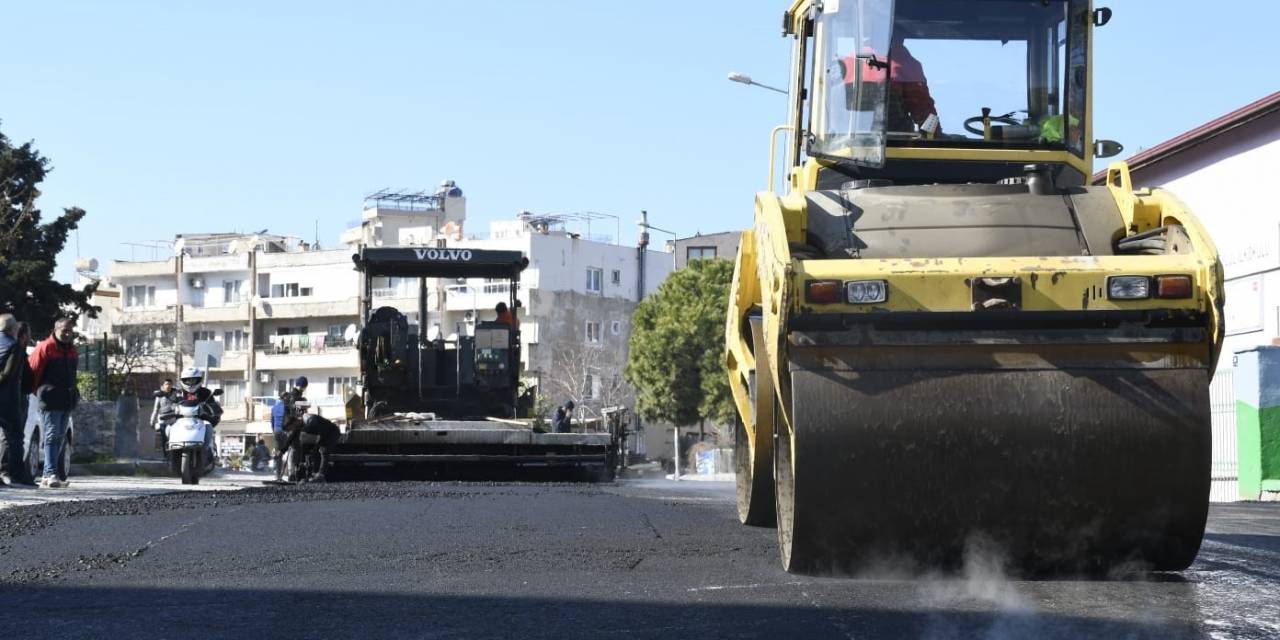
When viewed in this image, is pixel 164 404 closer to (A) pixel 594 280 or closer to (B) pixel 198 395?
(B) pixel 198 395

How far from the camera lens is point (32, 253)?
1403 inches

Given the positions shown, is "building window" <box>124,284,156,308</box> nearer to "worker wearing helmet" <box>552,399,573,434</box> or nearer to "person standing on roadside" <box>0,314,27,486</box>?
"worker wearing helmet" <box>552,399,573,434</box>

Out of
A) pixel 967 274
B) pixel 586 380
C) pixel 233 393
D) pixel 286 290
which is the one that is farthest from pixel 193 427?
pixel 233 393

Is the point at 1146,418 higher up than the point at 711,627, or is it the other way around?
the point at 1146,418

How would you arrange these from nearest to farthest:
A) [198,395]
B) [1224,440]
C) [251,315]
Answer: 1. [198,395]
2. [1224,440]
3. [251,315]

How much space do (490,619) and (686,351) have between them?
52.6 meters

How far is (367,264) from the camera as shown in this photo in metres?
18.2

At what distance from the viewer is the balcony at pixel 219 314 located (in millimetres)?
78125

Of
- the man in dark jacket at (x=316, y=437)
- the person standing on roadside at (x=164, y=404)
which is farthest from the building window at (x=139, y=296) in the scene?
the man in dark jacket at (x=316, y=437)

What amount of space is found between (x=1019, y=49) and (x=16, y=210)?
97.0ft

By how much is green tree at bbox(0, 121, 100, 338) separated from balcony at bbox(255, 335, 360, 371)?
122 ft

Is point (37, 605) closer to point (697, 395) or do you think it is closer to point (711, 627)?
point (711, 627)

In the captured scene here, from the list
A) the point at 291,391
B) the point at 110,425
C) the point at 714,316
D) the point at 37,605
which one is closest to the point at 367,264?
the point at 291,391

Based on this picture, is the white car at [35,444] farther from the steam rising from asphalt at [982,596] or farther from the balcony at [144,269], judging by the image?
the balcony at [144,269]
